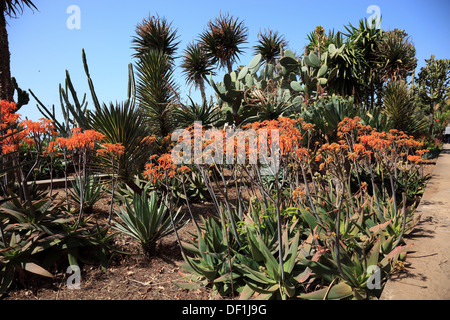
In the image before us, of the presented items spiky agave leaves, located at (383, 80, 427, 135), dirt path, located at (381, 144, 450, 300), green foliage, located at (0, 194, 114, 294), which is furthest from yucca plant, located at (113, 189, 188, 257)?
spiky agave leaves, located at (383, 80, 427, 135)

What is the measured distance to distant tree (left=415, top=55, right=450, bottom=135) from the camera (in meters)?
24.5

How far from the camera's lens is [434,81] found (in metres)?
25.3

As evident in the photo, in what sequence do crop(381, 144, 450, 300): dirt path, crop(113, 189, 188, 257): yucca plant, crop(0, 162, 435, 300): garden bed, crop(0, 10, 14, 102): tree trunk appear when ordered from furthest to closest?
crop(0, 10, 14, 102): tree trunk < crop(113, 189, 188, 257): yucca plant < crop(0, 162, 435, 300): garden bed < crop(381, 144, 450, 300): dirt path

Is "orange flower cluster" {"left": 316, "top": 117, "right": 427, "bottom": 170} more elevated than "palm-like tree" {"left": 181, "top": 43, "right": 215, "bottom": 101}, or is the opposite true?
"palm-like tree" {"left": 181, "top": 43, "right": 215, "bottom": 101}

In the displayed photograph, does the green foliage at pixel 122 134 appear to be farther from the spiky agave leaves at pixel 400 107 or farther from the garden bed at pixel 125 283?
the spiky agave leaves at pixel 400 107

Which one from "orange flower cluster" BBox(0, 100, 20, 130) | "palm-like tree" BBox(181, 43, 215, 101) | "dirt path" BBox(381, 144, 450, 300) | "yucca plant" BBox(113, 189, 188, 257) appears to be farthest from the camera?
"palm-like tree" BBox(181, 43, 215, 101)

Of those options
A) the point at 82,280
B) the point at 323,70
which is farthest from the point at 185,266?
the point at 323,70

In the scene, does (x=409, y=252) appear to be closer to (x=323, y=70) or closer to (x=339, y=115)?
(x=339, y=115)

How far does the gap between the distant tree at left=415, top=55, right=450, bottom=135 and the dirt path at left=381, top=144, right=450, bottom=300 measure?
81.7 feet

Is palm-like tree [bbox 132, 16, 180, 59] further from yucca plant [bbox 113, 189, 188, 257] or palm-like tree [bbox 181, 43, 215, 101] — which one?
yucca plant [bbox 113, 189, 188, 257]

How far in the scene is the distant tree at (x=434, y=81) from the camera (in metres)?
24.5

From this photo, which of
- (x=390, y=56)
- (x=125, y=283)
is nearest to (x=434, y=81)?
(x=390, y=56)

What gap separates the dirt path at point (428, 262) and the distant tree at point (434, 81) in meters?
24.9

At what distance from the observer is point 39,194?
486cm
